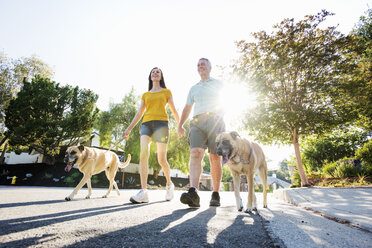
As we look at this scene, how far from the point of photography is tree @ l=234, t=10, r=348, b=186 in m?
10.6

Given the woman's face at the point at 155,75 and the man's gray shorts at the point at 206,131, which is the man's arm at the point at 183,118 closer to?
the man's gray shorts at the point at 206,131

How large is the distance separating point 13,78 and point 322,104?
34.1 meters

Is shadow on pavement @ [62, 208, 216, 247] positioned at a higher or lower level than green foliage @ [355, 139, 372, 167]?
lower

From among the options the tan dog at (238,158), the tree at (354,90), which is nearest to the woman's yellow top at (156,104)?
the tan dog at (238,158)

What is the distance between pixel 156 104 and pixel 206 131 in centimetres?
140

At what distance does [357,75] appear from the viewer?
35.6 ft

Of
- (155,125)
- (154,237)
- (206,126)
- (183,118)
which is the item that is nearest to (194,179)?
(206,126)

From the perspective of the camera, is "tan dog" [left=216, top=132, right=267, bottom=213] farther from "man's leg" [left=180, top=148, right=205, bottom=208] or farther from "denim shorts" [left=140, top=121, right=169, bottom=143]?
"denim shorts" [left=140, top=121, right=169, bottom=143]

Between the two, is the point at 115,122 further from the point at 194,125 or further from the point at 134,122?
the point at 194,125

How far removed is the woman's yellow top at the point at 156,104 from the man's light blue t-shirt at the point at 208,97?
2.65ft

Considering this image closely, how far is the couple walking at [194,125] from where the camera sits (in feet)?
12.3

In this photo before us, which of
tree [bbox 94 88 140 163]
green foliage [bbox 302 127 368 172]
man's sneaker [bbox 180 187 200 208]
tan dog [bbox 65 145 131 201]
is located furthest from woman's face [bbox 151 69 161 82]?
green foliage [bbox 302 127 368 172]

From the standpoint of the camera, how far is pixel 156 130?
175 inches

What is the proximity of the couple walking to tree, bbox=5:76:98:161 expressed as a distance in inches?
783
